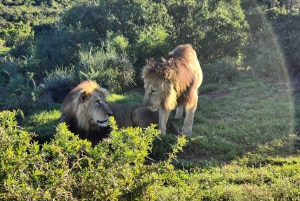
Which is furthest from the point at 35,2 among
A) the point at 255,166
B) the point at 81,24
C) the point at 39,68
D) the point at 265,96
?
the point at 255,166

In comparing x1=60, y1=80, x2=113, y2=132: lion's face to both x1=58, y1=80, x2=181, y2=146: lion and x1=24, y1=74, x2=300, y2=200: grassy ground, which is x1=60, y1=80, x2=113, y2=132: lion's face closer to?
x1=58, y1=80, x2=181, y2=146: lion

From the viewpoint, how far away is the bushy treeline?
500 inches

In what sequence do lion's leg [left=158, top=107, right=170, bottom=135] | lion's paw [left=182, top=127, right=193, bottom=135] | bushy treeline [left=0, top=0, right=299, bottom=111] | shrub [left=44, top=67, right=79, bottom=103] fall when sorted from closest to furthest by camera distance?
lion's leg [left=158, top=107, right=170, bottom=135] < lion's paw [left=182, top=127, right=193, bottom=135] < shrub [left=44, top=67, right=79, bottom=103] < bushy treeline [left=0, top=0, right=299, bottom=111]

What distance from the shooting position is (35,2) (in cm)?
5169

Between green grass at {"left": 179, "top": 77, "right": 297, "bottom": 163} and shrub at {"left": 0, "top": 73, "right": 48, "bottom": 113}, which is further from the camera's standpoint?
shrub at {"left": 0, "top": 73, "right": 48, "bottom": 113}

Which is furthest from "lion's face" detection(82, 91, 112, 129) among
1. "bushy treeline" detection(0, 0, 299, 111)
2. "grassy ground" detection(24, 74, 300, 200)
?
"bushy treeline" detection(0, 0, 299, 111)

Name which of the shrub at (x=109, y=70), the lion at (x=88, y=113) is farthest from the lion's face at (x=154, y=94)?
the shrub at (x=109, y=70)

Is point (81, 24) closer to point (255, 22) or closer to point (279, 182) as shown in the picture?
point (255, 22)

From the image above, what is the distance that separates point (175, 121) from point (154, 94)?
2335 mm

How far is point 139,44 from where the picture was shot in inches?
579

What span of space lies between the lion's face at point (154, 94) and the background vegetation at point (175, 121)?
0.68 metres

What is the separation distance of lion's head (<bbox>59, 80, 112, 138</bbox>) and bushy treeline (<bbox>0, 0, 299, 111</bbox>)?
5107 mm

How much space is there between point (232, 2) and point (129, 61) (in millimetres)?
7867

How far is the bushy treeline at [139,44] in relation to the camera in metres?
12.7
